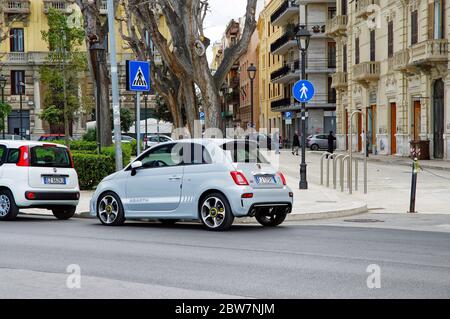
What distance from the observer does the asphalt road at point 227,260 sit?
8.07 m

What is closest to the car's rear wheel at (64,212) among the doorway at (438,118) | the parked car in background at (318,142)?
the doorway at (438,118)

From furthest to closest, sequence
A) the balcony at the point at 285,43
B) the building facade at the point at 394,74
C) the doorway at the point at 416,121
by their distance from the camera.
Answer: the balcony at the point at 285,43 → the doorway at the point at 416,121 → the building facade at the point at 394,74

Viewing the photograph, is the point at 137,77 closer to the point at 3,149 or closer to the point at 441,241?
the point at 3,149

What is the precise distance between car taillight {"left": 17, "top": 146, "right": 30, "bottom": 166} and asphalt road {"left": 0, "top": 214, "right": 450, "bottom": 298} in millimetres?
1627

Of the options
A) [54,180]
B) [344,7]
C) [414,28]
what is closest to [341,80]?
[344,7]

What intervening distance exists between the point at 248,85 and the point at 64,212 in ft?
317

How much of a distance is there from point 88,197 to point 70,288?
13581 mm

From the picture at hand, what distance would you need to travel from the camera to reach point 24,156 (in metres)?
16.7

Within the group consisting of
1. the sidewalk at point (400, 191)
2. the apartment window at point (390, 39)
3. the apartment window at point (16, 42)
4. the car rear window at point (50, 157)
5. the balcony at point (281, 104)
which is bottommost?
the sidewalk at point (400, 191)

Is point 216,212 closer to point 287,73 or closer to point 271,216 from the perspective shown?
point 271,216

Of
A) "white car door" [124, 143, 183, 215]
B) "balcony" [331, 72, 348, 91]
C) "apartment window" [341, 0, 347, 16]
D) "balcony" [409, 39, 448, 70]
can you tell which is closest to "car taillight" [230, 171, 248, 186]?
"white car door" [124, 143, 183, 215]

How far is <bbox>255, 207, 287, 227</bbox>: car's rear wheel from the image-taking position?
14.9 m

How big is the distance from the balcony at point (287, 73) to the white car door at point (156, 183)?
6092 cm

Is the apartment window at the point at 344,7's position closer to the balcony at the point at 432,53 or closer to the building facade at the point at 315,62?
the building facade at the point at 315,62
